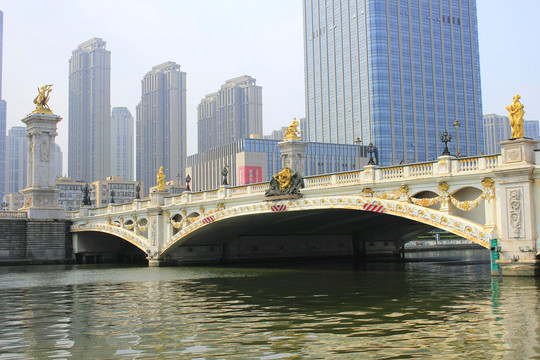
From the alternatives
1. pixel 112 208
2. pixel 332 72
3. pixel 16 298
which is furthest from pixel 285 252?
pixel 332 72

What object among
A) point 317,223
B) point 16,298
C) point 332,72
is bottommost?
point 16,298

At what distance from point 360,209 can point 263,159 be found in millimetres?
105607

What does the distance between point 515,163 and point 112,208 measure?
49240mm

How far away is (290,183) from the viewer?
47.6m

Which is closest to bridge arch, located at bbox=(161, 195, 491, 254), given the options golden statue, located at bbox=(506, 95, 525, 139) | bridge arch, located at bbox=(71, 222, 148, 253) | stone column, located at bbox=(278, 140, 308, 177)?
stone column, located at bbox=(278, 140, 308, 177)

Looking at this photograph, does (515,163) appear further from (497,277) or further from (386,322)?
(386,322)

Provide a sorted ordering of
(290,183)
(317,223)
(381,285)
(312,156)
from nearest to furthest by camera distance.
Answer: (381,285), (290,183), (317,223), (312,156)

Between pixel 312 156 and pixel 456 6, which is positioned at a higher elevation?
pixel 456 6

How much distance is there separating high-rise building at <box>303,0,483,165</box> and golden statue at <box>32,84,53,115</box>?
93521 mm

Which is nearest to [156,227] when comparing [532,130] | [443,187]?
[443,187]

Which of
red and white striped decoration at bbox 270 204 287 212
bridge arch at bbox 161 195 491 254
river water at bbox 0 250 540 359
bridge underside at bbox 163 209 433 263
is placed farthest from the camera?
bridge underside at bbox 163 209 433 263

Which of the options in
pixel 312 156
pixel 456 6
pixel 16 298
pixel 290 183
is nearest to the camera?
pixel 16 298

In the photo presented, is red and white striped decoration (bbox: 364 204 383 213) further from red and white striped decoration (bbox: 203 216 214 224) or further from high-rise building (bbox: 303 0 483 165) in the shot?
high-rise building (bbox: 303 0 483 165)

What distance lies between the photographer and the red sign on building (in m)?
136
